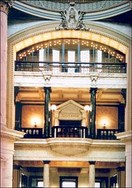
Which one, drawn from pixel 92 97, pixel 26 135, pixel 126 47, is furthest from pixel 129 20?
pixel 26 135

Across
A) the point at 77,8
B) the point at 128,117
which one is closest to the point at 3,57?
the point at 77,8

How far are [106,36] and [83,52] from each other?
2.11 meters

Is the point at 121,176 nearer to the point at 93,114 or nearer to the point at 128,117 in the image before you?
the point at 128,117

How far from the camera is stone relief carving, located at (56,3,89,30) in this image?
4200 cm

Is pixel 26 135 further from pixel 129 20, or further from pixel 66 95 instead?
pixel 129 20

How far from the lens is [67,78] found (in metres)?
42.2

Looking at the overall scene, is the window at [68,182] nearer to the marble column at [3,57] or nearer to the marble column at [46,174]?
the marble column at [46,174]

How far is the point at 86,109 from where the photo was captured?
43812mm

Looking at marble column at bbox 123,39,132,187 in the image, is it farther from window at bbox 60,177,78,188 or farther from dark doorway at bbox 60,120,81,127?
window at bbox 60,177,78,188

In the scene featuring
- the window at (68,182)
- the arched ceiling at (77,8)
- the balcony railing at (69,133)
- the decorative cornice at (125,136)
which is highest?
the arched ceiling at (77,8)

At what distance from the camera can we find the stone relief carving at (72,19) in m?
42.0

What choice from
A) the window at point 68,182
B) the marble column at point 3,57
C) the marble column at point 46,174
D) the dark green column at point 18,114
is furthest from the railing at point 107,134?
the marble column at point 3,57

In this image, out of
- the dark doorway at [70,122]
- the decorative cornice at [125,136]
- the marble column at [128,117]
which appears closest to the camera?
the decorative cornice at [125,136]

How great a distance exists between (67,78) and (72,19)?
3441 mm
